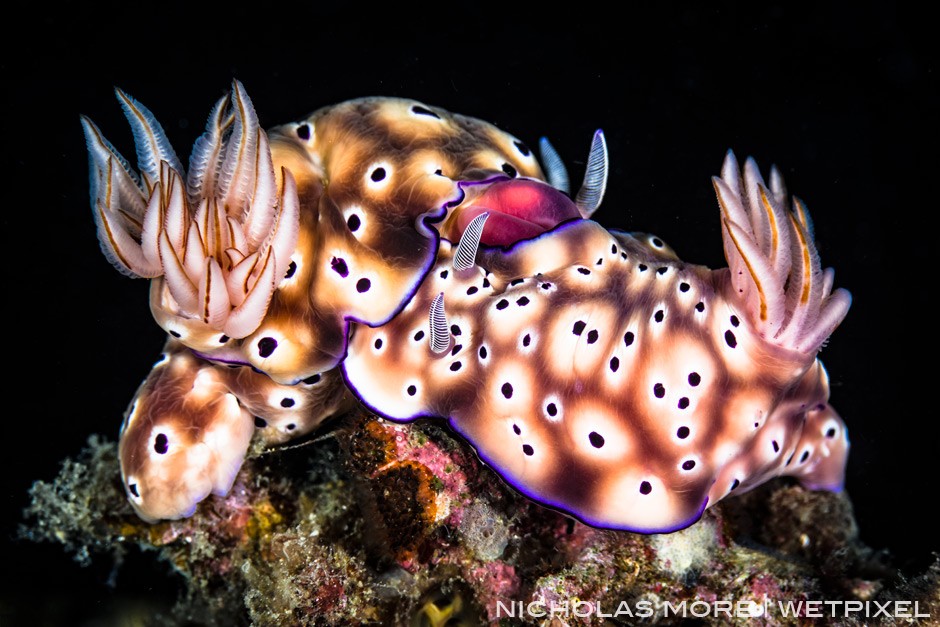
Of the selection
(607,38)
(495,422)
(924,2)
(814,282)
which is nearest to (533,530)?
(495,422)

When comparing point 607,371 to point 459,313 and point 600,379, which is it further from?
point 459,313

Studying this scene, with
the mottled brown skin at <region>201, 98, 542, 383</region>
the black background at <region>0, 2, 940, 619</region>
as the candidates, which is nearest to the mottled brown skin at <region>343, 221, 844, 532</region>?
the mottled brown skin at <region>201, 98, 542, 383</region>

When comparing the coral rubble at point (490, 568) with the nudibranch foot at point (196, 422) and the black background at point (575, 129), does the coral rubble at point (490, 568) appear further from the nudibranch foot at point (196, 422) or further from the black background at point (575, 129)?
the black background at point (575, 129)

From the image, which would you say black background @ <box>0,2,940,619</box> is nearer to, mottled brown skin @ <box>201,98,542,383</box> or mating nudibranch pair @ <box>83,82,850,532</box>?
mating nudibranch pair @ <box>83,82,850,532</box>

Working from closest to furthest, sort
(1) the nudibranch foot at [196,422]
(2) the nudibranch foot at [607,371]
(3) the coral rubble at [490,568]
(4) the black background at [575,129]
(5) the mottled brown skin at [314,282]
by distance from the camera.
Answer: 1. (2) the nudibranch foot at [607,371]
2. (3) the coral rubble at [490,568]
3. (5) the mottled brown skin at [314,282]
4. (1) the nudibranch foot at [196,422]
5. (4) the black background at [575,129]

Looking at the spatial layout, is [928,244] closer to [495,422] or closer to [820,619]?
[820,619]

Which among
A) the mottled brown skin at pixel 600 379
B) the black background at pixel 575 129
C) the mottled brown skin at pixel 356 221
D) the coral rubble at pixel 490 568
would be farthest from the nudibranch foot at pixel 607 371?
the black background at pixel 575 129

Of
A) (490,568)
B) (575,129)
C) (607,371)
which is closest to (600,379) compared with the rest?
(607,371)
